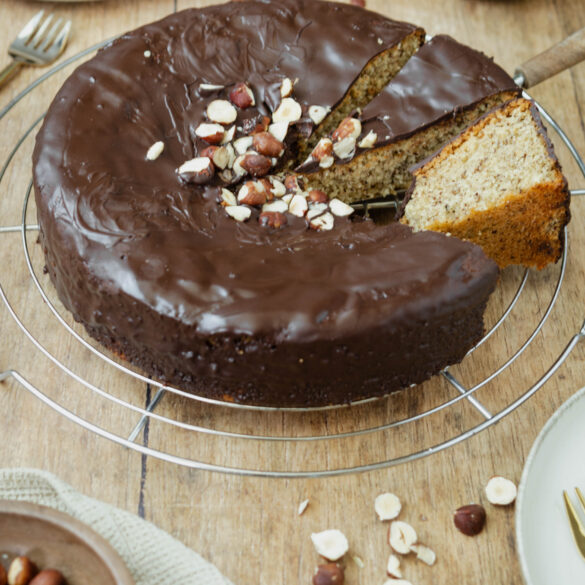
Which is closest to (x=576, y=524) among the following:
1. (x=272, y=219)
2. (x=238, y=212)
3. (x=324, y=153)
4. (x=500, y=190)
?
(x=500, y=190)

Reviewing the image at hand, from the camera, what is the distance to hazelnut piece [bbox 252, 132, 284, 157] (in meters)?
3.03

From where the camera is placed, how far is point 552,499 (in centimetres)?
250

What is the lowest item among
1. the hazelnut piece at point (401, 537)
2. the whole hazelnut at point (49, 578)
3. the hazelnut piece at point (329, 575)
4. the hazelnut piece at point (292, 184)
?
the whole hazelnut at point (49, 578)

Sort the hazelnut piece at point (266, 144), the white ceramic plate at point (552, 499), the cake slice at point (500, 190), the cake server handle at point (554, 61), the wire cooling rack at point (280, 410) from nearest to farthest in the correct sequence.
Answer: the white ceramic plate at point (552, 499)
the wire cooling rack at point (280, 410)
the cake slice at point (500, 190)
the hazelnut piece at point (266, 144)
the cake server handle at point (554, 61)

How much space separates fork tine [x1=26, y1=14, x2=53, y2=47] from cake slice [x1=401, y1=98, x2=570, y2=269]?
85.7 inches

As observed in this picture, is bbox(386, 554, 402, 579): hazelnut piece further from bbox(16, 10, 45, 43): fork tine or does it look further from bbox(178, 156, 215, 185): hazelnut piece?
bbox(16, 10, 45, 43): fork tine

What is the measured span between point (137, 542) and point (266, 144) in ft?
5.12

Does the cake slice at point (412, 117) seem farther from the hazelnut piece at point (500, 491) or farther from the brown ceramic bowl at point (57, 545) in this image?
the brown ceramic bowl at point (57, 545)

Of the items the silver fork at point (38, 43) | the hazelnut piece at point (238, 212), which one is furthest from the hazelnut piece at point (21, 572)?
the silver fork at point (38, 43)

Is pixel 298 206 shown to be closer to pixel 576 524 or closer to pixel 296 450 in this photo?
pixel 296 450

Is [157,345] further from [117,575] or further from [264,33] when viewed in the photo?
[264,33]

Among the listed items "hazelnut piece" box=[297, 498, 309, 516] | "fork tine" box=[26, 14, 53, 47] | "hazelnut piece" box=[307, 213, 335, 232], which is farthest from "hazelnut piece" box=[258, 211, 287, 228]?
"fork tine" box=[26, 14, 53, 47]

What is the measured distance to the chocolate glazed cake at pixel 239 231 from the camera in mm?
2436

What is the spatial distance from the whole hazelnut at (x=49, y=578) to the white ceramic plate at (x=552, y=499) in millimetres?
1358
